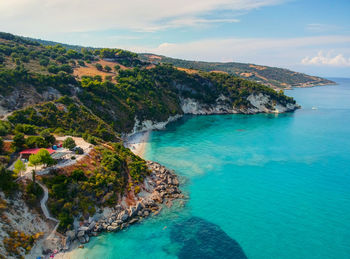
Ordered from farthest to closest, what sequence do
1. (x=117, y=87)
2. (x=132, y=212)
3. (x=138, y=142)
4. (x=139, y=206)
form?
(x=117, y=87) → (x=138, y=142) → (x=139, y=206) → (x=132, y=212)

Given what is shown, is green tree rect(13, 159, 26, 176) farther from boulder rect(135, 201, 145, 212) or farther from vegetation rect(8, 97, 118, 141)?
vegetation rect(8, 97, 118, 141)

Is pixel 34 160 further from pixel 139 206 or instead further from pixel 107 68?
pixel 107 68

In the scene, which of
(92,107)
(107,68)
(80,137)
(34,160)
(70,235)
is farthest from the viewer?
(107,68)

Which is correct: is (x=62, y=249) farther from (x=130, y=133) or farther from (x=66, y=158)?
(x=130, y=133)

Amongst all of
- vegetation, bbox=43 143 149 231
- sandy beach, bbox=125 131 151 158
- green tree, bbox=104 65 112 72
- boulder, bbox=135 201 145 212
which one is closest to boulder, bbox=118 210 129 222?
boulder, bbox=135 201 145 212

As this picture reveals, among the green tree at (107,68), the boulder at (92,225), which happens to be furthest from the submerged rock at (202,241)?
the green tree at (107,68)

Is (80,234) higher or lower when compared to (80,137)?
lower

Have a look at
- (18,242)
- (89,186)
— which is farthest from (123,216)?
(18,242)

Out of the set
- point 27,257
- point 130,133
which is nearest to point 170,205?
point 27,257
